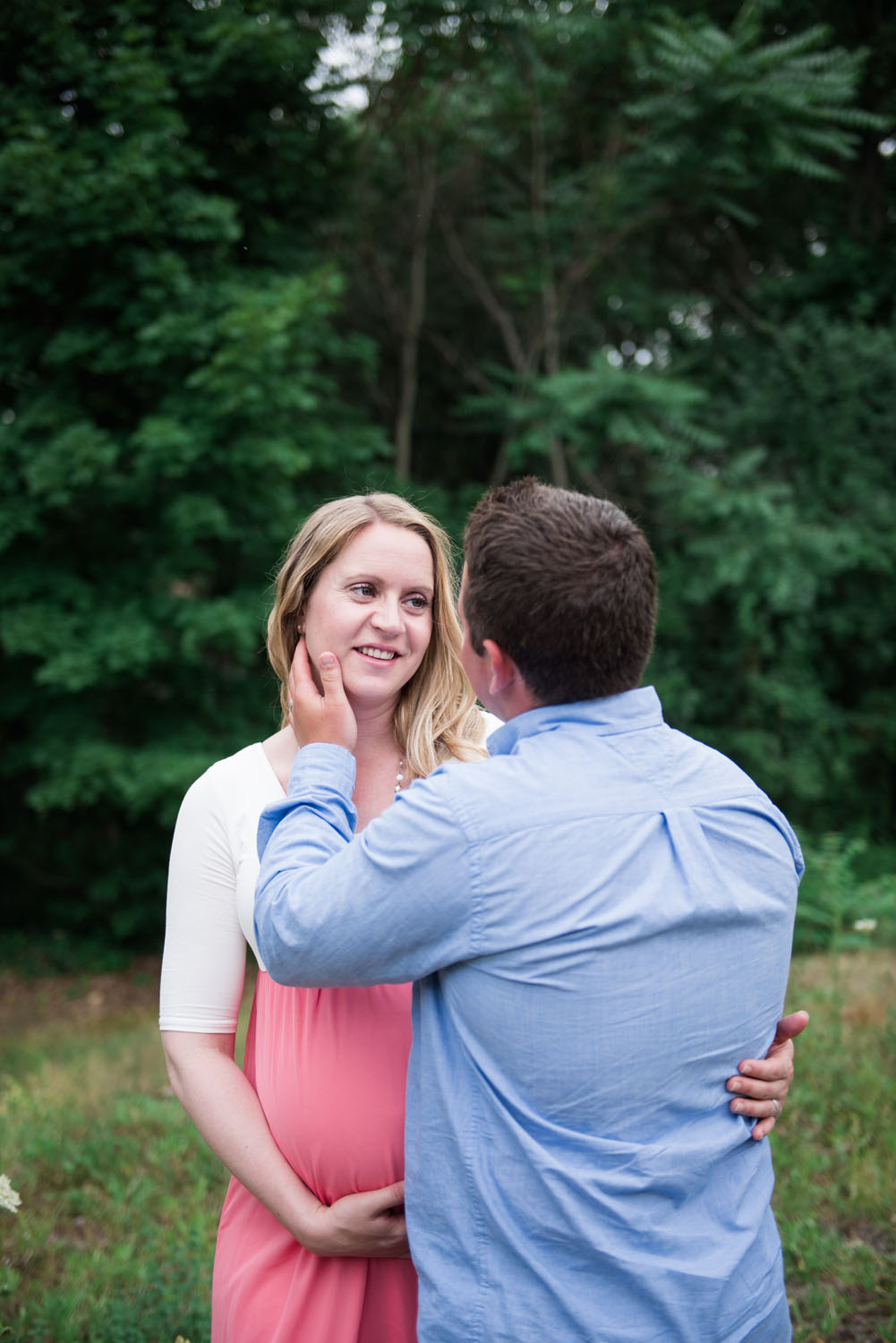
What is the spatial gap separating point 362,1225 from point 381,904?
741 mm

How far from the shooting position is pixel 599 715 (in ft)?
4.71

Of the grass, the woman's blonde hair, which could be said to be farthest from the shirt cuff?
the grass

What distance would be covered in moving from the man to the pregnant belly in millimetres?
317

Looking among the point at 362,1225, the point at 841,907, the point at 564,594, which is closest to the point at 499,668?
the point at 564,594

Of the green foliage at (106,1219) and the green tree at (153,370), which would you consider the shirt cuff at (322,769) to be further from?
the green tree at (153,370)

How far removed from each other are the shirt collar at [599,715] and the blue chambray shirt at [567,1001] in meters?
0.02

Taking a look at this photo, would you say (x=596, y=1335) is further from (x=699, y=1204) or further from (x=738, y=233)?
(x=738, y=233)

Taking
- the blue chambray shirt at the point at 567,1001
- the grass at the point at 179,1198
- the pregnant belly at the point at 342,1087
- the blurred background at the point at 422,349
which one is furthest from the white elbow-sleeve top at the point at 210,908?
the blurred background at the point at 422,349

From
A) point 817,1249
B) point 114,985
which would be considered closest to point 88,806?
point 114,985

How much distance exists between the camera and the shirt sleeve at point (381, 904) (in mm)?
1283

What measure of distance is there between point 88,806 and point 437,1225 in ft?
32.5

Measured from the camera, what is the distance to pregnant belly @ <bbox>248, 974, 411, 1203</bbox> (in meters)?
1.76

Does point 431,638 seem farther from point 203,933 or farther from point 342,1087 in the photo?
point 342,1087

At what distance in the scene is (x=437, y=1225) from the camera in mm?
1407
